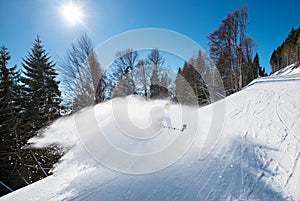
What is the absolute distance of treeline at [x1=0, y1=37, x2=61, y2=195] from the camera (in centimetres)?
1105

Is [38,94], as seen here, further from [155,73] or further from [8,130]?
[155,73]

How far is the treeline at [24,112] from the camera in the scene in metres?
11.0

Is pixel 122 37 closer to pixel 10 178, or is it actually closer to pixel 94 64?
pixel 94 64

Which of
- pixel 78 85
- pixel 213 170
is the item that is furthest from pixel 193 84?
pixel 213 170

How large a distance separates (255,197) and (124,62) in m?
15.8

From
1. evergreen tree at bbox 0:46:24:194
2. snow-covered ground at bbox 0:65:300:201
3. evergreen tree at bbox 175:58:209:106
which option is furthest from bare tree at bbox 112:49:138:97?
snow-covered ground at bbox 0:65:300:201

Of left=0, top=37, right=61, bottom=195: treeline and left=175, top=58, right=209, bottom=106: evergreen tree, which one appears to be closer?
left=0, top=37, right=61, bottom=195: treeline

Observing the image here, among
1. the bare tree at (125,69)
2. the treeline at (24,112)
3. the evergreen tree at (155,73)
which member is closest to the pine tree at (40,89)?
the treeline at (24,112)

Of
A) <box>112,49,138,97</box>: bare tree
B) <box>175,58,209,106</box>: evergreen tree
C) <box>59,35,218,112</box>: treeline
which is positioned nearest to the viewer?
<box>59,35,218,112</box>: treeline

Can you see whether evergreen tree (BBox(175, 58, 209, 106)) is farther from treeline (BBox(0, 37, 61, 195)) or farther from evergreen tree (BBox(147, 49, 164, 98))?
treeline (BBox(0, 37, 61, 195))

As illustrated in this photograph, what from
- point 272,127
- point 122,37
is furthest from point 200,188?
point 122,37

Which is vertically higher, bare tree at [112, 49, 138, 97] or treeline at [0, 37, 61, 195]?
bare tree at [112, 49, 138, 97]

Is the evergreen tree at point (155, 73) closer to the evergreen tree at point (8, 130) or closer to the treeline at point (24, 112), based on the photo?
the treeline at point (24, 112)

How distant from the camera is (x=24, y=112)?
489 inches
